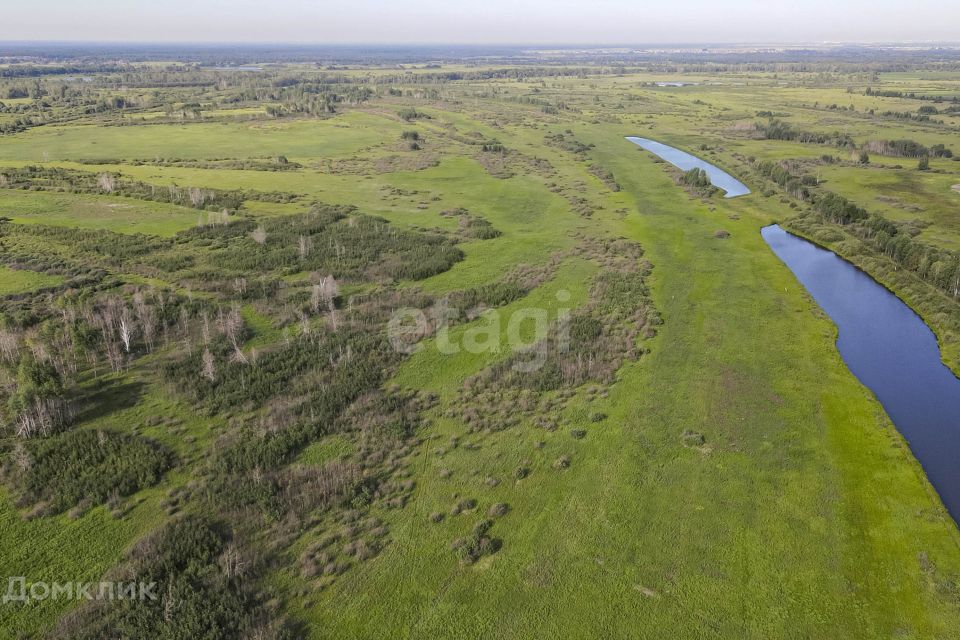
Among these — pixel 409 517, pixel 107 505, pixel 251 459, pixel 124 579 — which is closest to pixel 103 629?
pixel 124 579

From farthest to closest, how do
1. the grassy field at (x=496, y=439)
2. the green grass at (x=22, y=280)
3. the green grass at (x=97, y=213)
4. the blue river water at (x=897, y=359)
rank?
the green grass at (x=97, y=213) < the green grass at (x=22, y=280) < the blue river water at (x=897, y=359) < the grassy field at (x=496, y=439)

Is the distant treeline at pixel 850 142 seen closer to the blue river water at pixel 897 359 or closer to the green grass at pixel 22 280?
the blue river water at pixel 897 359

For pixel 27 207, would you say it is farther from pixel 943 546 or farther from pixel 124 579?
pixel 943 546

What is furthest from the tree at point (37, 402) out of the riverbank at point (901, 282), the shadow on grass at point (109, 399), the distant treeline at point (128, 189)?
the riverbank at point (901, 282)

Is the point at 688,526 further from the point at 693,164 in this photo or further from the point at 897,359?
the point at 693,164

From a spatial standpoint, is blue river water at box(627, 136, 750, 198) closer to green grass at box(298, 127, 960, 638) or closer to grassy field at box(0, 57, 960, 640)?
grassy field at box(0, 57, 960, 640)

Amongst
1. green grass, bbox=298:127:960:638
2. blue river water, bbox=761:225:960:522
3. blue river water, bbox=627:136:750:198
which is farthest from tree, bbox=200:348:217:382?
blue river water, bbox=627:136:750:198
